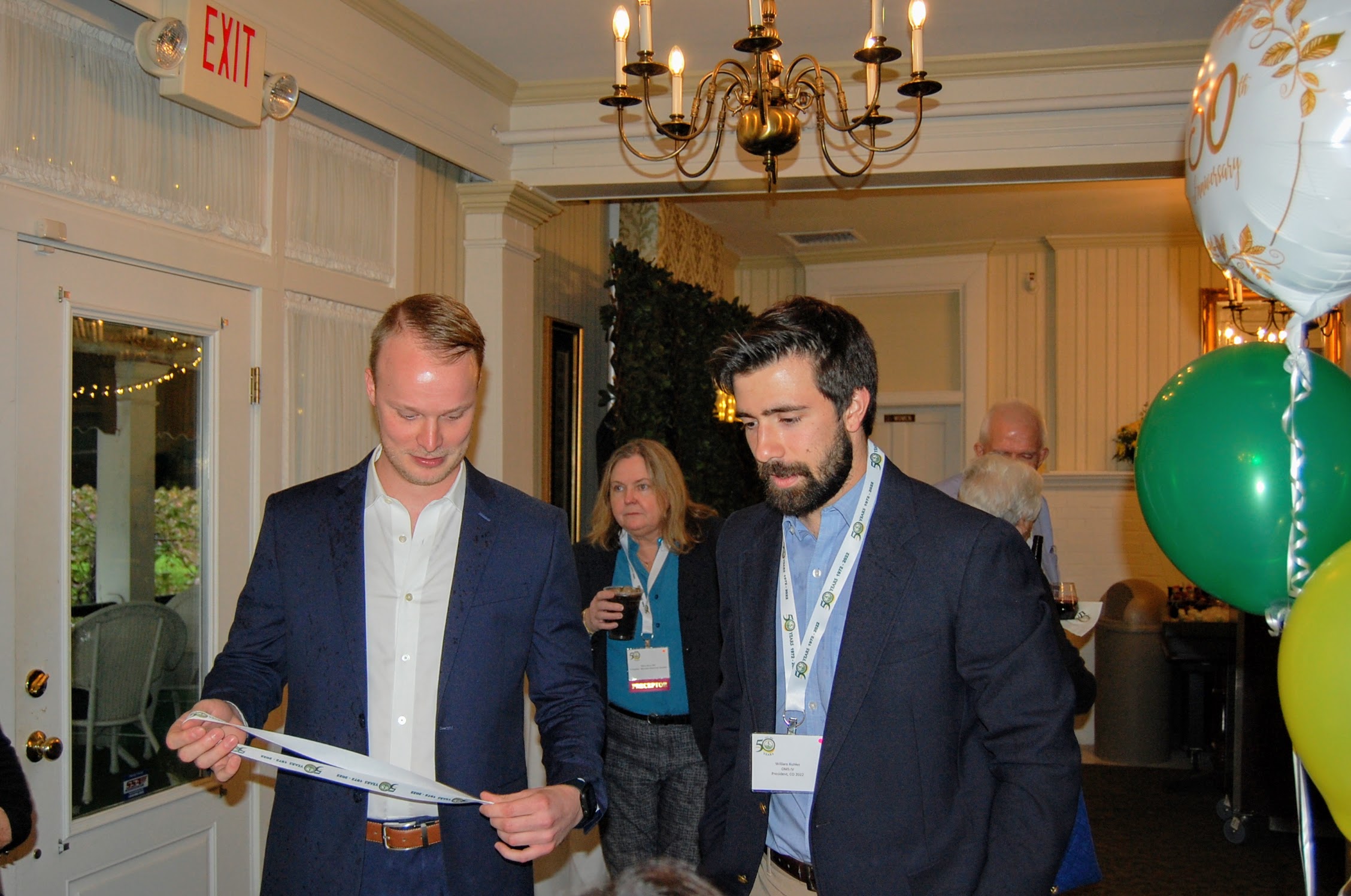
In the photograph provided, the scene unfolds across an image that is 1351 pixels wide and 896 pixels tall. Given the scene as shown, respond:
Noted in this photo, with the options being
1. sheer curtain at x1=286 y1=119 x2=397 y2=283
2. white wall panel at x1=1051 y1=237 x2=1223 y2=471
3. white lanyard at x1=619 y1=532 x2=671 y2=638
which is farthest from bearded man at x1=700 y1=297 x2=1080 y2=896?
white wall panel at x1=1051 y1=237 x2=1223 y2=471

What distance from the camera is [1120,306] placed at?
27.1 feet

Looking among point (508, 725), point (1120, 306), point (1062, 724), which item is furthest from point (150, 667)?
point (1120, 306)

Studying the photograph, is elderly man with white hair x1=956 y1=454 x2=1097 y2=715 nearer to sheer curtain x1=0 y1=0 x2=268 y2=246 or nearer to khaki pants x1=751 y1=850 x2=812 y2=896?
khaki pants x1=751 y1=850 x2=812 y2=896

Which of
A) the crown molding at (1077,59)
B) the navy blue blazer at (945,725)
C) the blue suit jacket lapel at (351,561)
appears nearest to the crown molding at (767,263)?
the crown molding at (1077,59)

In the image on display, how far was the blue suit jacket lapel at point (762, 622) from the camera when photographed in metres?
1.89

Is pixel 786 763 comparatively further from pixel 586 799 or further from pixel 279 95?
pixel 279 95

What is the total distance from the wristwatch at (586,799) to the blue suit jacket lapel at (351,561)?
400 millimetres

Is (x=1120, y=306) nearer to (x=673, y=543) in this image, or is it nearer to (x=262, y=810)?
(x=673, y=543)

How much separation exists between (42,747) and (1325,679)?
2810 millimetres

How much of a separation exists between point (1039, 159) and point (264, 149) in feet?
9.95

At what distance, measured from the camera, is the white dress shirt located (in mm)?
1884

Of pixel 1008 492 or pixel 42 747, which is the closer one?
pixel 42 747

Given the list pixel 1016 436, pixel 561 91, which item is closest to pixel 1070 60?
pixel 1016 436

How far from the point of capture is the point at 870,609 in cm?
177
